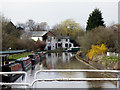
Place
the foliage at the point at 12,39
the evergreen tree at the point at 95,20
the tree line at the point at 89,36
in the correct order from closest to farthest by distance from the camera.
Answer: the foliage at the point at 12,39
the tree line at the point at 89,36
the evergreen tree at the point at 95,20

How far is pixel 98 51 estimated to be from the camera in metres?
24.2

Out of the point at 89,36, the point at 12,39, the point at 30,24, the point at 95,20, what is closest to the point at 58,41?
the point at 30,24

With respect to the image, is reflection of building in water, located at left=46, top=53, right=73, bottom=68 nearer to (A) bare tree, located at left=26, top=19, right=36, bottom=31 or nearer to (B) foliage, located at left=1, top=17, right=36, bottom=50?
(B) foliage, located at left=1, top=17, right=36, bottom=50

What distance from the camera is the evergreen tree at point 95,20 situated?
3297cm

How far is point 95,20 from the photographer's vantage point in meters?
33.1

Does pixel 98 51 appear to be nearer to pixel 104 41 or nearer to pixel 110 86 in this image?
pixel 104 41

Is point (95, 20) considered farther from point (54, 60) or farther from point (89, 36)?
point (54, 60)

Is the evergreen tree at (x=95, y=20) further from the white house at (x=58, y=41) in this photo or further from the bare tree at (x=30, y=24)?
the bare tree at (x=30, y=24)

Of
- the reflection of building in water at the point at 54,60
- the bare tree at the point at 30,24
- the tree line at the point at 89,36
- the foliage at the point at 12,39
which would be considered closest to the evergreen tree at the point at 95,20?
the tree line at the point at 89,36

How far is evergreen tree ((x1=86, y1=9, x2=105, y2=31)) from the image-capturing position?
108ft

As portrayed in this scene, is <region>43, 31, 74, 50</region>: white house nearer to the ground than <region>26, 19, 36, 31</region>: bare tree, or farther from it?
nearer to the ground

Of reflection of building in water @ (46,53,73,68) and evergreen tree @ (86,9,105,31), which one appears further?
evergreen tree @ (86,9,105,31)

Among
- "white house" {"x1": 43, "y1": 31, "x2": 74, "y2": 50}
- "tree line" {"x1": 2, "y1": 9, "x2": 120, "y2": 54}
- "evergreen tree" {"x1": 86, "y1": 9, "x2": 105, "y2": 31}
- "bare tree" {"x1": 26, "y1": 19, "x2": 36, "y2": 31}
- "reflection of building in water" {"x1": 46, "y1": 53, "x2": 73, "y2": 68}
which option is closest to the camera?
"tree line" {"x1": 2, "y1": 9, "x2": 120, "y2": 54}

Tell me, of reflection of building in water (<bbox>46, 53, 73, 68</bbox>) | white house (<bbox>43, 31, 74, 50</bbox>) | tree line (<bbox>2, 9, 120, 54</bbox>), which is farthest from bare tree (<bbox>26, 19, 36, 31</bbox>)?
reflection of building in water (<bbox>46, 53, 73, 68</bbox>)
